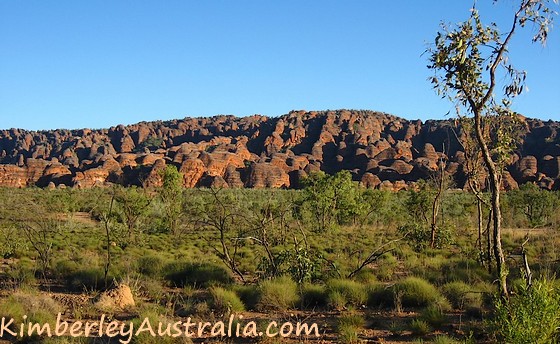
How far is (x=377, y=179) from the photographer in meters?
85.4

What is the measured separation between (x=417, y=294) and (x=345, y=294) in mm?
1458

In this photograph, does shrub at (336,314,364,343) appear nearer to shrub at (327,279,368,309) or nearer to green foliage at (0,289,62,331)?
shrub at (327,279,368,309)

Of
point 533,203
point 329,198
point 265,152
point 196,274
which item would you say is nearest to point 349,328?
point 196,274

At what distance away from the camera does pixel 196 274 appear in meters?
12.3

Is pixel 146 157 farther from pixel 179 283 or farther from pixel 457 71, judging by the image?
pixel 457 71

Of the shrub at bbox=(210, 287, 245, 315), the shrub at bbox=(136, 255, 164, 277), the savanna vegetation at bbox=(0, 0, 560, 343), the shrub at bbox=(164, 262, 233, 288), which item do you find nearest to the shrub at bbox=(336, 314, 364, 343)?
the savanna vegetation at bbox=(0, 0, 560, 343)

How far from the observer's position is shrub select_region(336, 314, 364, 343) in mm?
7047

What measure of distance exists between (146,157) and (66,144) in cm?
5048

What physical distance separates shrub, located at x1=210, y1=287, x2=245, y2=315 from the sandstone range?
56.1 meters

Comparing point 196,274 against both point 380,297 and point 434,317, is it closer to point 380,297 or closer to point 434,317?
point 380,297

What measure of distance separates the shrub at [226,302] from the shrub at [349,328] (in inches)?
84.3

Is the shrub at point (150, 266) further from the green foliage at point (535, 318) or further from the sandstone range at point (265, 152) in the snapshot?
the sandstone range at point (265, 152)

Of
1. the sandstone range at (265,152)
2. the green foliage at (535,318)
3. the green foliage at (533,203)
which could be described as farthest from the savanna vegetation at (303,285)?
the sandstone range at (265,152)

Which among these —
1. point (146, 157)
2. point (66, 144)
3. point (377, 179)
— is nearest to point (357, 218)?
point (377, 179)
